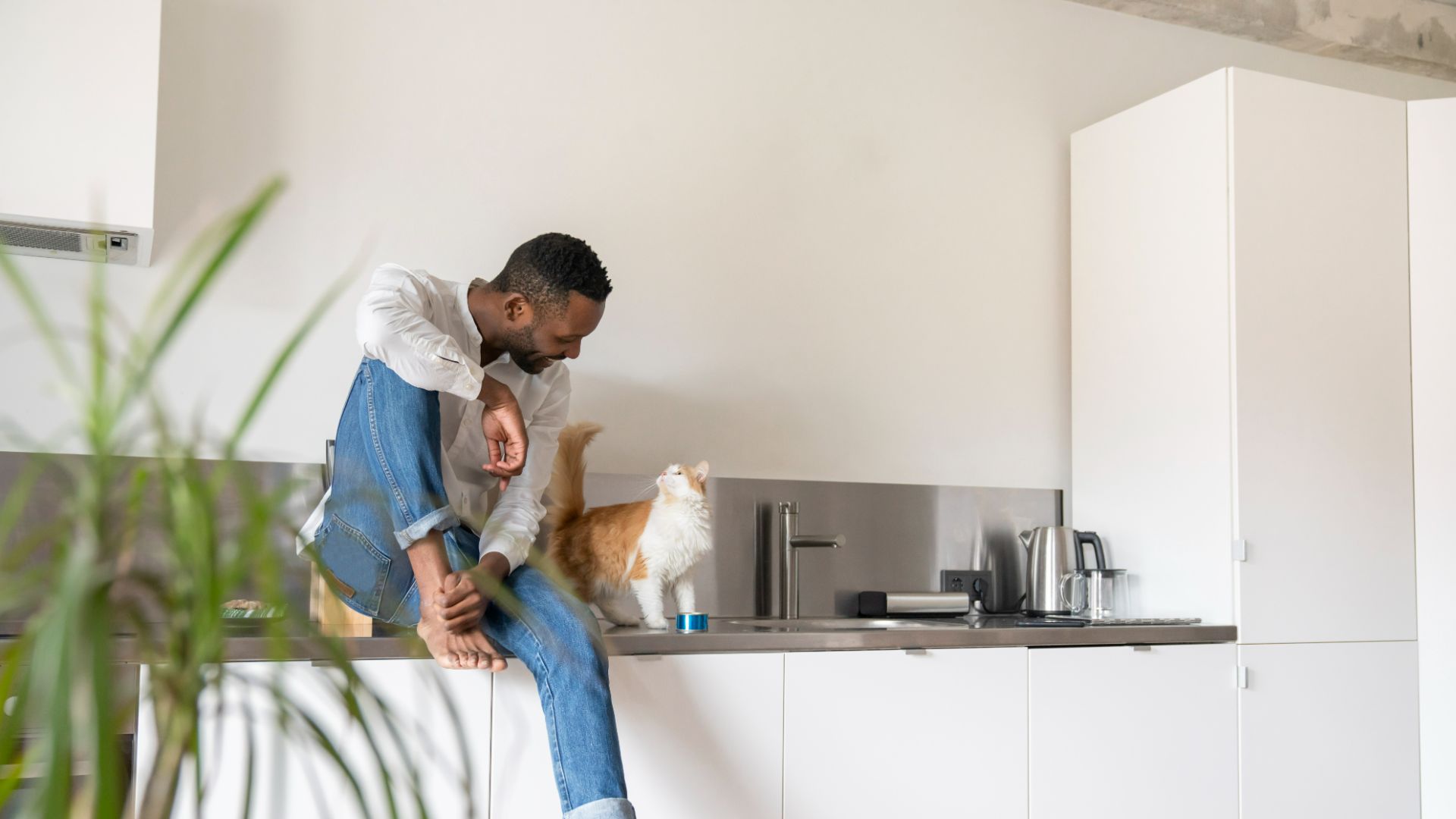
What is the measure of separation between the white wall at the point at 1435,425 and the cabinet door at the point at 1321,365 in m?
0.03

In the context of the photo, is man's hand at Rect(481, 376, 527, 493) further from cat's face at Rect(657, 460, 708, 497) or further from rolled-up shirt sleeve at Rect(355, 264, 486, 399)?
cat's face at Rect(657, 460, 708, 497)

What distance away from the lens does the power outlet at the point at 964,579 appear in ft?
9.57

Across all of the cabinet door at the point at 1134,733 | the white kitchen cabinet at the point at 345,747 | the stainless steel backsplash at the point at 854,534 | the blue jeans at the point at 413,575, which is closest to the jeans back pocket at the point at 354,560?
the blue jeans at the point at 413,575

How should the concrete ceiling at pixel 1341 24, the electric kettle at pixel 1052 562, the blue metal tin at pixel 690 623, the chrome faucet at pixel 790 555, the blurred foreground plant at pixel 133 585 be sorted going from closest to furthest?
1. the blurred foreground plant at pixel 133 585
2. the blue metal tin at pixel 690 623
3. the chrome faucet at pixel 790 555
4. the electric kettle at pixel 1052 562
5. the concrete ceiling at pixel 1341 24

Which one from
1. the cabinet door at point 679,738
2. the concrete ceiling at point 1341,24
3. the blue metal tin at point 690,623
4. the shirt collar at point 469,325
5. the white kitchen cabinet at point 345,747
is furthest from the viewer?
the concrete ceiling at point 1341,24

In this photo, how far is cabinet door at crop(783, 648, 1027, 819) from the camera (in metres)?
2.18

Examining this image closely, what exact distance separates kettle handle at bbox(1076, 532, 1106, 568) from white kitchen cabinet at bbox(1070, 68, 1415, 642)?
6 cm

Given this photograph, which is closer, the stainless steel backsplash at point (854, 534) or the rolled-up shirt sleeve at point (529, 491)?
the rolled-up shirt sleeve at point (529, 491)

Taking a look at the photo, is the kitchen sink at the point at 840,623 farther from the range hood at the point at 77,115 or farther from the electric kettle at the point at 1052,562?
the range hood at the point at 77,115

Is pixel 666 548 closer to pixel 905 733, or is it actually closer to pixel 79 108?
pixel 905 733

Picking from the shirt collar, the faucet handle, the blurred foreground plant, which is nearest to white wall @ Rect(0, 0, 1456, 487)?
the faucet handle

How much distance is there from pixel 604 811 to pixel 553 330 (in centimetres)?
81

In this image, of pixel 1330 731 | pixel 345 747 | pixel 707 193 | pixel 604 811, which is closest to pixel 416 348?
pixel 345 747

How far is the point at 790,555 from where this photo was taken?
2.71 meters
